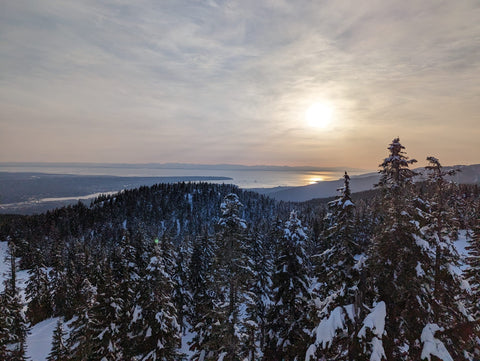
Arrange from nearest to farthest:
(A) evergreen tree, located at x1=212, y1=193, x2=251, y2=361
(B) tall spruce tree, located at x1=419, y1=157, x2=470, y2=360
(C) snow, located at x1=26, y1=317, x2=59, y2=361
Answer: (B) tall spruce tree, located at x1=419, y1=157, x2=470, y2=360 → (A) evergreen tree, located at x1=212, y1=193, x2=251, y2=361 → (C) snow, located at x1=26, y1=317, x2=59, y2=361

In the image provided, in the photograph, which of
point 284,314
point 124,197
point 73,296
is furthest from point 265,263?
point 124,197

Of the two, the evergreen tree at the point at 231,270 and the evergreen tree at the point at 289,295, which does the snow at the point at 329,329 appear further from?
the evergreen tree at the point at 289,295

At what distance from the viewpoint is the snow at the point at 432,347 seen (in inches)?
291

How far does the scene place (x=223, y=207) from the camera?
1641 cm

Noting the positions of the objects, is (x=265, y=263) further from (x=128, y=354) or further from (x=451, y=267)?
(x=451, y=267)

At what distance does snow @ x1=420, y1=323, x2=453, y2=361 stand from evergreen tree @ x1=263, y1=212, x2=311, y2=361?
9533 millimetres

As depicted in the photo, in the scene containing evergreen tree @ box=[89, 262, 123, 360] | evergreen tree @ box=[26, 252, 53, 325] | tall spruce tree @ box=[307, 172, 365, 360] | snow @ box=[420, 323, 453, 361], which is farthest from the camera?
evergreen tree @ box=[26, 252, 53, 325]

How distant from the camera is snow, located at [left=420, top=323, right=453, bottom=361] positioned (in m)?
7.38

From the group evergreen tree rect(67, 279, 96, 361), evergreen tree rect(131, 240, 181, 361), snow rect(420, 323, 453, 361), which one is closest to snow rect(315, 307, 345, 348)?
snow rect(420, 323, 453, 361)

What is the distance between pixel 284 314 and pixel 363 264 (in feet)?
34.0

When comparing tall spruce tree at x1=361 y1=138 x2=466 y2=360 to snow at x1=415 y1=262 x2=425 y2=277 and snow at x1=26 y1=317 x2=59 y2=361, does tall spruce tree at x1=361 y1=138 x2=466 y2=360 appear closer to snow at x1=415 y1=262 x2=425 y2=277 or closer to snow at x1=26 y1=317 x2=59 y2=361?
snow at x1=415 y1=262 x2=425 y2=277

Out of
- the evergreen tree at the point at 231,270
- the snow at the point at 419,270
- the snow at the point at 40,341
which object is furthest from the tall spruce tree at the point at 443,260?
the snow at the point at 40,341

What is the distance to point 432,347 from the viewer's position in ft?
24.8

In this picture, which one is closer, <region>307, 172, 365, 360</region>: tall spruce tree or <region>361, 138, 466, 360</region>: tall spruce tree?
<region>307, 172, 365, 360</region>: tall spruce tree
